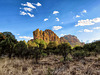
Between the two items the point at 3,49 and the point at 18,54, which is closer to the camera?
the point at 3,49

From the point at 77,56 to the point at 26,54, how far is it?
7019 millimetres

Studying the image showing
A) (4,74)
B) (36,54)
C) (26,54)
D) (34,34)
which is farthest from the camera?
(34,34)

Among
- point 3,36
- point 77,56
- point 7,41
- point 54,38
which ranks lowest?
point 77,56

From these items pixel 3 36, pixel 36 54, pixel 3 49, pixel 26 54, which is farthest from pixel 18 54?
pixel 36 54

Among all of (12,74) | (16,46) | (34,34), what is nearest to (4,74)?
(12,74)

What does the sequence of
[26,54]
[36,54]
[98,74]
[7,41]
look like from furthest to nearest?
[26,54], [7,41], [36,54], [98,74]

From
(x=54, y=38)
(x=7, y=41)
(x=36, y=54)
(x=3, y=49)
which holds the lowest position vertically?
(x=36, y=54)

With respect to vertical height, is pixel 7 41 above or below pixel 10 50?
above

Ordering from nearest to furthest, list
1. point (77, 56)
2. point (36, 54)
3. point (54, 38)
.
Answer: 1. point (36, 54)
2. point (77, 56)
3. point (54, 38)

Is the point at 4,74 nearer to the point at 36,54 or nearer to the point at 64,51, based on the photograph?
the point at 36,54

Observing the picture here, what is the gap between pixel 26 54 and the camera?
11.0 meters

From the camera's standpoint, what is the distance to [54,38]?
157 meters

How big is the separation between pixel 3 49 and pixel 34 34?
11610cm

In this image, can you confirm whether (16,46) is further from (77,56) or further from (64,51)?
(77,56)
